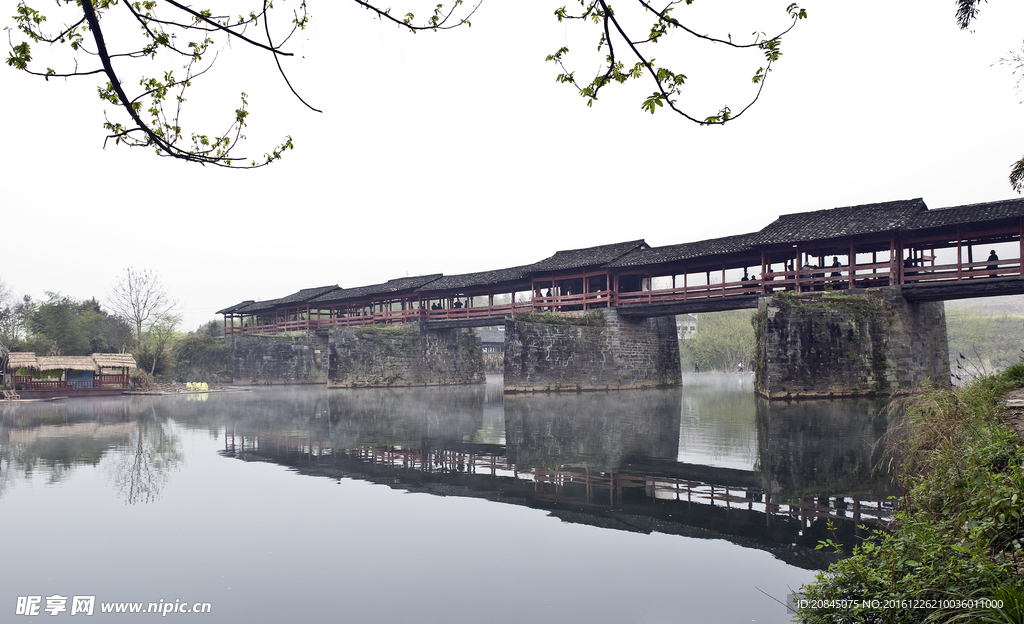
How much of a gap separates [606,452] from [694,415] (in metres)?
5.74

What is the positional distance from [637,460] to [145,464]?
23.6 feet

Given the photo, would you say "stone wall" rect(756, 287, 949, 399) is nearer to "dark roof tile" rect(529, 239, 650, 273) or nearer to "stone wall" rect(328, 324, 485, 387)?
"dark roof tile" rect(529, 239, 650, 273)

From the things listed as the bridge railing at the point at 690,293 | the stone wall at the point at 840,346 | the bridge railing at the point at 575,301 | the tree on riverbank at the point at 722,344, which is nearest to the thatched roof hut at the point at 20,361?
the bridge railing at the point at 575,301

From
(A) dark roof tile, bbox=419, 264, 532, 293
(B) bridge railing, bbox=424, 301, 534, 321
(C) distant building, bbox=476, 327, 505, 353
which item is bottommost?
(C) distant building, bbox=476, 327, 505, 353

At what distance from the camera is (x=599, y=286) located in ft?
90.0

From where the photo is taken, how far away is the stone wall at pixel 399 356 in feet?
98.9

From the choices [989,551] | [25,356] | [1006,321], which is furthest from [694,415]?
[1006,321]

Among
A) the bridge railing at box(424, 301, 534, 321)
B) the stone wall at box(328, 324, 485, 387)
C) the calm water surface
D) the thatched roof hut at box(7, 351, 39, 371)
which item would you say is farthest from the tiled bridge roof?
the thatched roof hut at box(7, 351, 39, 371)

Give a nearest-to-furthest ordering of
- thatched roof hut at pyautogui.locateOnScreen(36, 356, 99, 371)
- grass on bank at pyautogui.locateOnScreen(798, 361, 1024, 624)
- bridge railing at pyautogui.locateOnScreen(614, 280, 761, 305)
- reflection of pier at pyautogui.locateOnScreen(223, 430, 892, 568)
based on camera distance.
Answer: grass on bank at pyautogui.locateOnScreen(798, 361, 1024, 624) → reflection of pier at pyautogui.locateOnScreen(223, 430, 892, 568) → bridge railing at pyautogui.locateOnScreen(614, 280, 761, 305) → thatched roof hut at pyautogui.locateOnScreen(36, 356, 99, 371)

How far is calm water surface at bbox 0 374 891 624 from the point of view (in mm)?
3887

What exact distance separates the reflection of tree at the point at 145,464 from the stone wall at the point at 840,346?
15022 millimetres

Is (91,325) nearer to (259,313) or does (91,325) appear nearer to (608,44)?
(259,313)

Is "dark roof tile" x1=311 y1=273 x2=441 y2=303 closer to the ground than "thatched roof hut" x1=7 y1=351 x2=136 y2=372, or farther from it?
farther from it

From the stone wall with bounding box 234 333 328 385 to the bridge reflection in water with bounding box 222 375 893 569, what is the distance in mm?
22110
